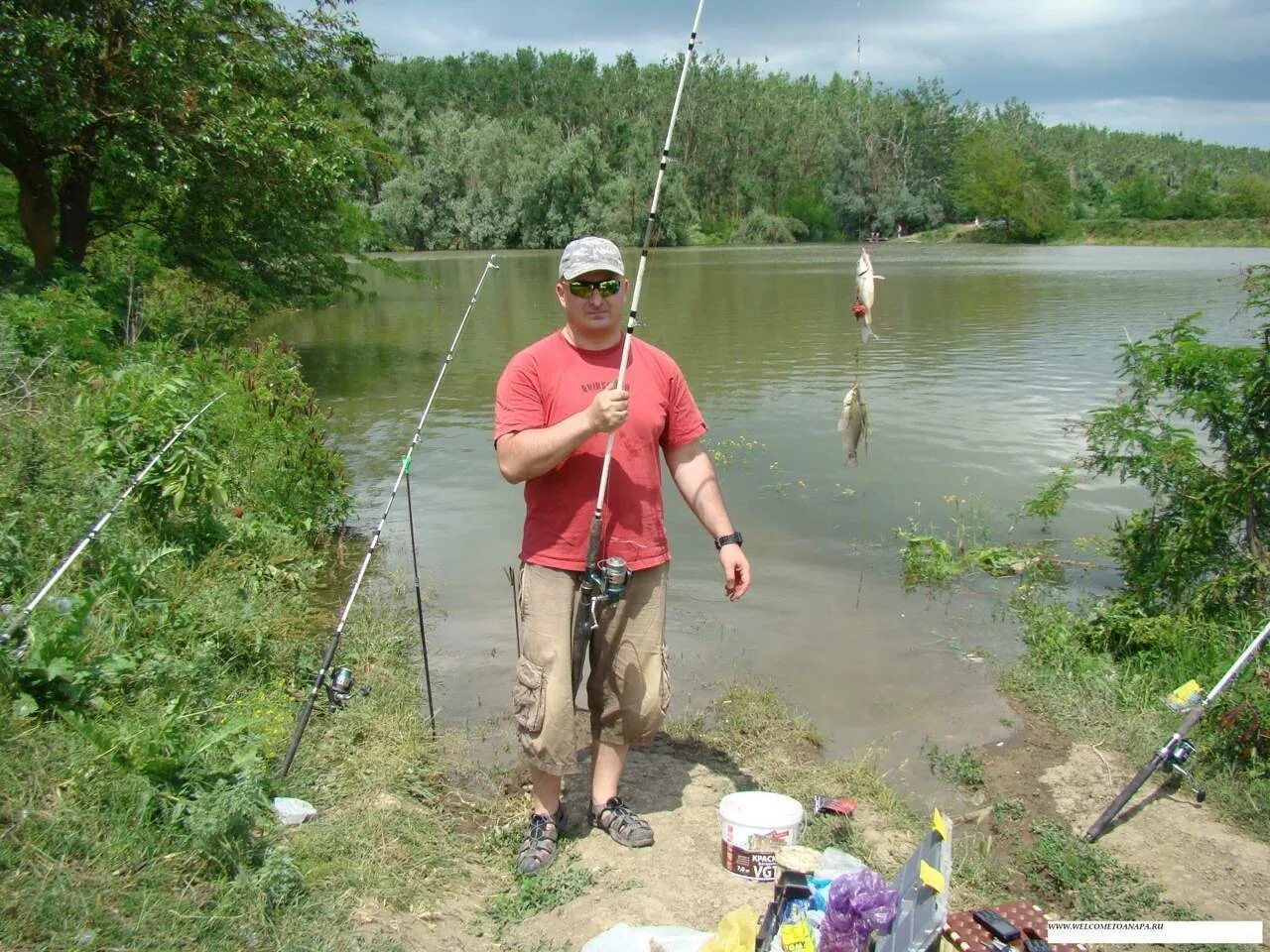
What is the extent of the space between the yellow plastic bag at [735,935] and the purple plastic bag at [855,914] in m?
0.21

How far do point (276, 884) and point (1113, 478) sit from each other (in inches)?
367

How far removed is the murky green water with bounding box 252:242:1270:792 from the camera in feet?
20.6

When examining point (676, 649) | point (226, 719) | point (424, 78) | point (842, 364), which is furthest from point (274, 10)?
point (424, 78)

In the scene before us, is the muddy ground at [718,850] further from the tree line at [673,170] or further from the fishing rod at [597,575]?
the tree line at [673,170]

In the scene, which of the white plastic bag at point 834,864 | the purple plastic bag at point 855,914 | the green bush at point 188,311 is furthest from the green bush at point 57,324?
the purple plastic bag at point 855,914

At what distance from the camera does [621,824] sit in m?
3.92

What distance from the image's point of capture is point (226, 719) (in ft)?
13.2

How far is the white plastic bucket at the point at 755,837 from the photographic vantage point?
12.1 feet

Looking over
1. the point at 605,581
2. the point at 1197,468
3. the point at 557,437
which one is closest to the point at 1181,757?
the point at 1197,468

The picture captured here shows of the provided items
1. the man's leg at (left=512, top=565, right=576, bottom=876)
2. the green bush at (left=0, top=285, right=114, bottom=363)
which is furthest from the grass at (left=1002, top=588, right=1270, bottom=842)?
the green bush at (left=0, top=285, right=114, bottom=363)

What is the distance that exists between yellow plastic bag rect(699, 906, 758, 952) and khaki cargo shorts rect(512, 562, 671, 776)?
89 cm

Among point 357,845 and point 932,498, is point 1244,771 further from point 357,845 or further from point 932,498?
point 932,498

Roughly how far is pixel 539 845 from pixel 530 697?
55 cm

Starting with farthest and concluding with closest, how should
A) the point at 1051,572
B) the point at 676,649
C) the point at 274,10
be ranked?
1. the point at 274,10
2. the point at 1051,572
3. the point at 676,649
